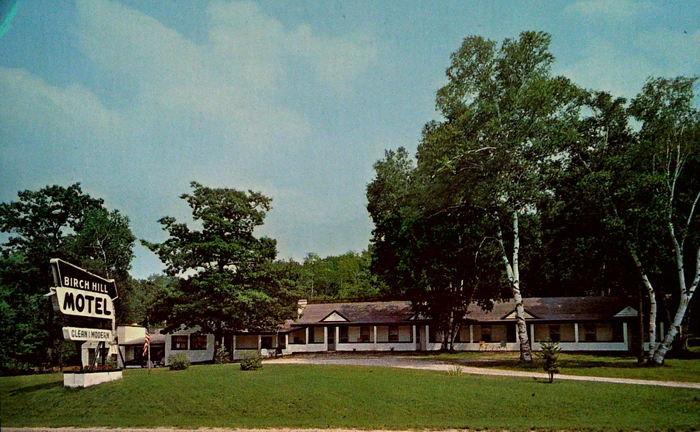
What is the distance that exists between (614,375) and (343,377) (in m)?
11.5

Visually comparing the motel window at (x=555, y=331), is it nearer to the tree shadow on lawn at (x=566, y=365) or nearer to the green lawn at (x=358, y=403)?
the tree shadow on lawn at (x=566, y=365)

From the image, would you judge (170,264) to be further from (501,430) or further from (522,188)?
(501,430)

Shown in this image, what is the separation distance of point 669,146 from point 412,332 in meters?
25.7

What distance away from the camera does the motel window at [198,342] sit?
149ft

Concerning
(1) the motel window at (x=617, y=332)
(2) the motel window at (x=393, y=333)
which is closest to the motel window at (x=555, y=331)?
(1) the motel window at (x=617, y=332)

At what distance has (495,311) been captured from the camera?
4588 centimetres

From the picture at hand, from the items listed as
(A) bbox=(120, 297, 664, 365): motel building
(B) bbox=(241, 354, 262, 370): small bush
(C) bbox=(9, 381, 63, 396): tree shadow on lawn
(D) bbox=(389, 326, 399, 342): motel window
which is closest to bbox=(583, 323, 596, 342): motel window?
(A) bbox=(120, 297, 664, 365): motel building

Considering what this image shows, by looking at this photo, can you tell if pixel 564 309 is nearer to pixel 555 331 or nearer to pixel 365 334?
pixel 555 331

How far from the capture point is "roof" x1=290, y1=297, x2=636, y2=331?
1689 inches

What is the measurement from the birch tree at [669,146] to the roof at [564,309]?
611 inches

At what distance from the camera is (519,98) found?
26.9 metres

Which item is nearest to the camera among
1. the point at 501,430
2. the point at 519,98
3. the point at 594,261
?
the point at 501,430

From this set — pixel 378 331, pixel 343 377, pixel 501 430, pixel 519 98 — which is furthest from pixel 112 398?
pixel 378 331

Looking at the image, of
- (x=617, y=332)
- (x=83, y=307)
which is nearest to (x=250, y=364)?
(x=83, y=307)
